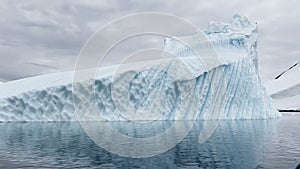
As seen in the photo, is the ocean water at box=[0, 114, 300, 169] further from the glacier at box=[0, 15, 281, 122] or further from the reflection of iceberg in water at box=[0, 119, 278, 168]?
the glacier at box=[0, 15, 281, 122]

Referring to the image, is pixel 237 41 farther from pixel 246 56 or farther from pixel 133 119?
pixel 133 119

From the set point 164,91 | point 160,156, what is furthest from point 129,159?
point 164,91

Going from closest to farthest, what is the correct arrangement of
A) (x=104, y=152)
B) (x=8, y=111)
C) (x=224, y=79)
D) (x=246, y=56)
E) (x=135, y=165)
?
(x=135, y=165)
(x=104, y=152)
(x=8, y=111)
(x=224, y=79)
(x=246, y=56)

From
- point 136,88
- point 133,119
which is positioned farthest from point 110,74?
point 133,119

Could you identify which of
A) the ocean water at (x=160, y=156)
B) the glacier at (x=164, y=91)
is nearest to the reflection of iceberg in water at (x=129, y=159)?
the ocean water at (x=160, y=156)

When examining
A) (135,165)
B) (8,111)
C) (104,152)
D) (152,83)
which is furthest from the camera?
(152,83)

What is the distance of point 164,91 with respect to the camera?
2789 centimetres

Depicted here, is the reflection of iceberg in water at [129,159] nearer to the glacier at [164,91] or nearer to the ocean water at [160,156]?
the ocean water at [160,156]

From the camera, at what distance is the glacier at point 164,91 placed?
2536cm

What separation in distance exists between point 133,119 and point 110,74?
413 cm

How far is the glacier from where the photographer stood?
25.4 metres

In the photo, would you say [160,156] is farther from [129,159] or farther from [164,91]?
[164,91]

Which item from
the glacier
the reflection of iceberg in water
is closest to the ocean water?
the reflection of iceberg in water

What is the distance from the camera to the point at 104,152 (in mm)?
11836
